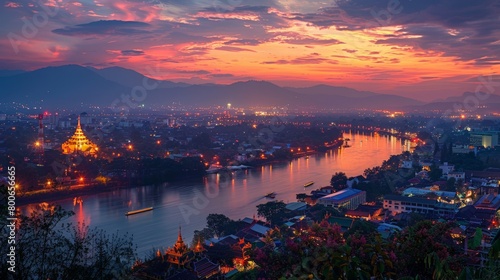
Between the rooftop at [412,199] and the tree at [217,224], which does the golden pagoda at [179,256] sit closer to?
the tree at [217,224]

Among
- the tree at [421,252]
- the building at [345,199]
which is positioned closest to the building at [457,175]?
the building at [345,199]

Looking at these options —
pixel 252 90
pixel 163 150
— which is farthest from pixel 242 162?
pixel 252 90

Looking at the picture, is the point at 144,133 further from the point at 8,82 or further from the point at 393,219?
the point at 8,82

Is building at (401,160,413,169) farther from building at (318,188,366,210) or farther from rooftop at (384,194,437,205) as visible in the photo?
rooftop at (384,194,437,205)

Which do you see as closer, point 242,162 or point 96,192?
point 96,192

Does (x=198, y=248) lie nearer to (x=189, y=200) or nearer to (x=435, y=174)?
(x=189, y=200)
